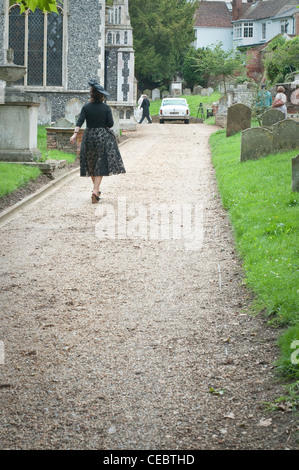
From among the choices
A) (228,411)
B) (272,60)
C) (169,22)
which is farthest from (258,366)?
(169,22)

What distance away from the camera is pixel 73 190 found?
11391 millimetres

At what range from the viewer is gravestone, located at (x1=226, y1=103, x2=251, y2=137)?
19672mm

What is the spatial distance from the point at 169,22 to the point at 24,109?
1691 inches

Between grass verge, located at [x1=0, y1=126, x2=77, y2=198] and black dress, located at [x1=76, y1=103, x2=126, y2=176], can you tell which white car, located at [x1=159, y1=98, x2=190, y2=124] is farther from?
black dress, located at [x1=76, y1=103, x2=126, y2=176]

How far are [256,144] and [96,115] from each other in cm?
486

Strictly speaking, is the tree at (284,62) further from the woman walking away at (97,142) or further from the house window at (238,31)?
the house window at (238,31)

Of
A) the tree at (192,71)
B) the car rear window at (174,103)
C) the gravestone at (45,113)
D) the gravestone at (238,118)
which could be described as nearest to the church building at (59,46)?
the gravestone at (45,113)

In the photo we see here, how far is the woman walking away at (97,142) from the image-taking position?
990 centimetres

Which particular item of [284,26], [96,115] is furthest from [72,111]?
[284,26]

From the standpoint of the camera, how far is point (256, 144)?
13492mm

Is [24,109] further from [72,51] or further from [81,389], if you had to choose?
[72,51]

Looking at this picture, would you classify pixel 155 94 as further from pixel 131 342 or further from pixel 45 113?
pixel 131 342

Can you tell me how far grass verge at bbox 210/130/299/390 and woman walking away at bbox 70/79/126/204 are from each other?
6.63ft

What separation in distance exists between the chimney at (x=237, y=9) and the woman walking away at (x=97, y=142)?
6772 cm
